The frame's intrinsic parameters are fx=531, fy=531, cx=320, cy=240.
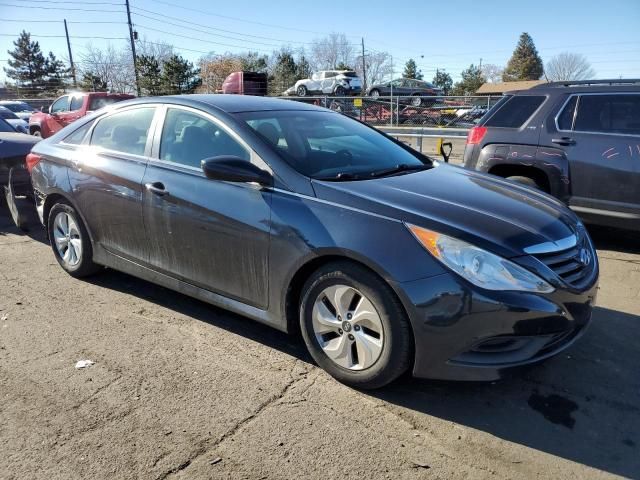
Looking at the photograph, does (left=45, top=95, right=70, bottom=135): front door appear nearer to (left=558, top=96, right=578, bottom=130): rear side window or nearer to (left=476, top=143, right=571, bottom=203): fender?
(left=476, top=143, right=571, bottom=203): fender

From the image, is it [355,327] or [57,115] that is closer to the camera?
[355,327]

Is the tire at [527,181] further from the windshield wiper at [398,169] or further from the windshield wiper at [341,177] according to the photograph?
the windshield wiper at [341,177]

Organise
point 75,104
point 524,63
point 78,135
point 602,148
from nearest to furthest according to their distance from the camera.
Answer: point 78,135
point 602,148
point 75,104
point 524,63

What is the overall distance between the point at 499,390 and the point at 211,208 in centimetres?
211

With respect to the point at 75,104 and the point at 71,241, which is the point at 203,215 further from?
the point at 75,104

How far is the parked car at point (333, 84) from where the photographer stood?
32.3 metres

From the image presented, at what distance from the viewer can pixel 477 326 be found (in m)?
2.67

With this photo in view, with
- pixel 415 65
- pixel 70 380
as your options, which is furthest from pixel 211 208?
pixel 415 65

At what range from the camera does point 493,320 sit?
8.71 ft

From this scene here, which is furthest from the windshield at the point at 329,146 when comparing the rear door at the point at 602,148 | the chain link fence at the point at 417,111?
the chain link fence at the point at 417,111

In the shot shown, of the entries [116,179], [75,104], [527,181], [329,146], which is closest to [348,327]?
[329,146]

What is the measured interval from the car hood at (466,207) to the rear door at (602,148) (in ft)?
7.61

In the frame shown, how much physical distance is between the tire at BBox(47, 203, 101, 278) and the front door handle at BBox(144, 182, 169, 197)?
3.67 feet

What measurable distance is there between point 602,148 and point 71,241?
5367mm
